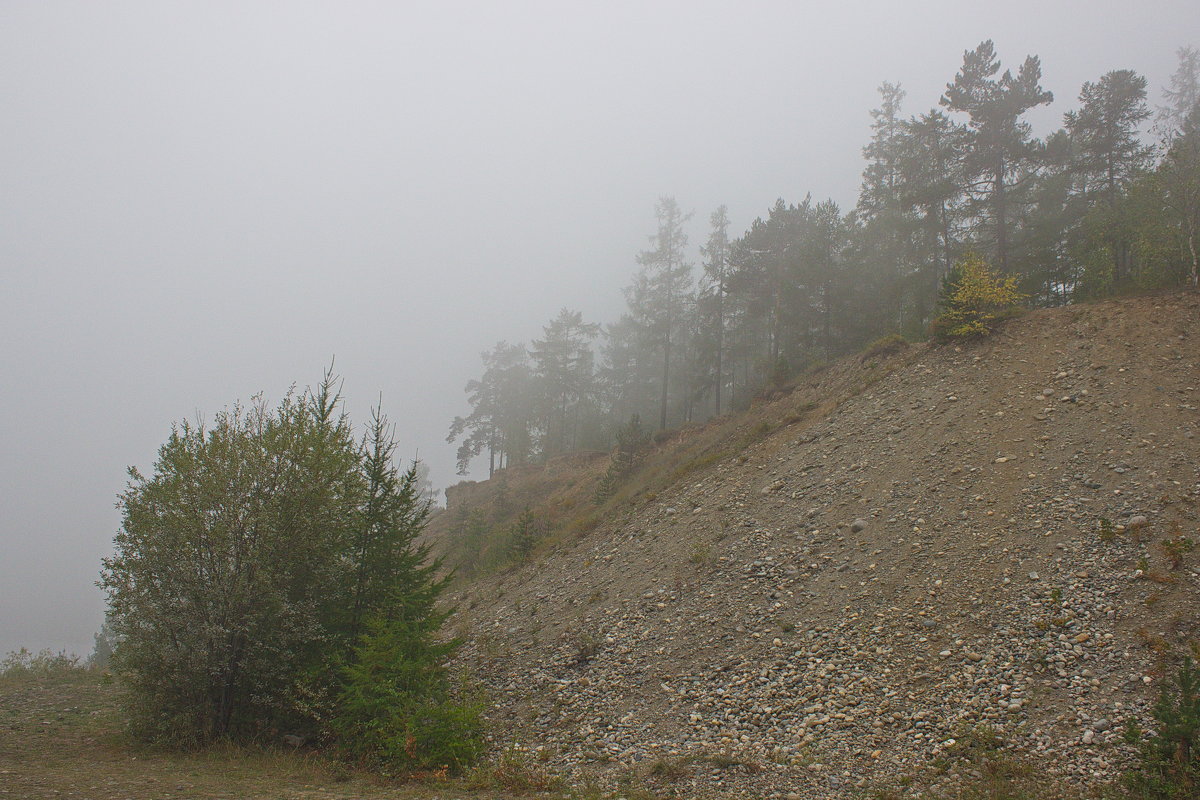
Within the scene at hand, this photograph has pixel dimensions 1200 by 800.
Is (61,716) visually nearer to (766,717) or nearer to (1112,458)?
(766,717)

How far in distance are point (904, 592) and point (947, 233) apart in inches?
1056

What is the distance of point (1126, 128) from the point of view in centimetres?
2848

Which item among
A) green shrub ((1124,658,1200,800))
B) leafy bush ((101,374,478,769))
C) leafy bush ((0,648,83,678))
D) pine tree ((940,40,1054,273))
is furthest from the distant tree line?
leafy bush ((0,648,83,678))

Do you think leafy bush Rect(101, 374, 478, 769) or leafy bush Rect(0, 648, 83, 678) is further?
leafy bush Rect(0, 648, 83, 678)

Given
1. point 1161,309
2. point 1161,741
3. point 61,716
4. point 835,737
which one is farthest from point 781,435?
point 61,716

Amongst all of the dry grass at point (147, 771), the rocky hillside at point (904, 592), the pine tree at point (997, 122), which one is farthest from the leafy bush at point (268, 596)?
the pine tree at point (997, 122)

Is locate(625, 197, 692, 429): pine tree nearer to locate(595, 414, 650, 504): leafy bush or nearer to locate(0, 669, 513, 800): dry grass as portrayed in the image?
locate(595, 414, 650, 504): leafy bush

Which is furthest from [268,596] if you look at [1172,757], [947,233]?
[947,233]

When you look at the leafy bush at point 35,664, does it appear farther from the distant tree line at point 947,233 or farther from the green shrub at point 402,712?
the distant tree line at point 947,233

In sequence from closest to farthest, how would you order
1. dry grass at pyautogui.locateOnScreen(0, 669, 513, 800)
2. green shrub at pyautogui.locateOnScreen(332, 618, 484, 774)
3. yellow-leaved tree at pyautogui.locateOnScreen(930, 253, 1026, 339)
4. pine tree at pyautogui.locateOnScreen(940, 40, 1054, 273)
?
dry grass at pyautogui.locateOnScreen(0, 669, 513, 800), green shrub at pyautogui.locateOnScreen(332, 618, 484, 774), yellow-leaved tree at pyautogui.locateOnScreen(930, 253, 1026, 339), pine tree at pyautogui.locateOnScreen(940, 40, 1054, 273)

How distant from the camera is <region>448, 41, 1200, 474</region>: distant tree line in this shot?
22641mm

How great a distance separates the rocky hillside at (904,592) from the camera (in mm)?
7688

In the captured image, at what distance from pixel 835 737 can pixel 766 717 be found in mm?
1135

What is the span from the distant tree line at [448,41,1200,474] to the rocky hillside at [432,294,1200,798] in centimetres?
740
